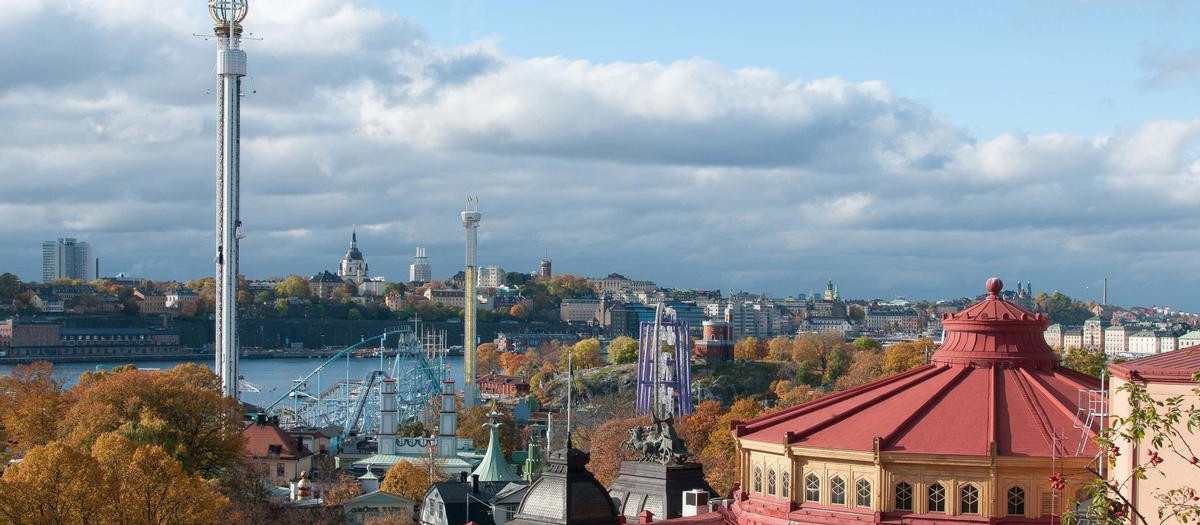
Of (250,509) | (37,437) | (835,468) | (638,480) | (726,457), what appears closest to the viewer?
(835,468)

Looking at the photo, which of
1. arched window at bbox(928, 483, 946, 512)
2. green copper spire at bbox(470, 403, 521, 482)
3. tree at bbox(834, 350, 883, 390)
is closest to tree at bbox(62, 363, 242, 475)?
green copper spire at bbox(470, 403, 521, 482)

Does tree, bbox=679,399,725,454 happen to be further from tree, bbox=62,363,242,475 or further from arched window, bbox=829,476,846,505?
arched window, bbox=829,476,846,505

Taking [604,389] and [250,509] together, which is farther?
[604,389]

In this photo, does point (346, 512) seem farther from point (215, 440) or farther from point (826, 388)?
point (826, 388)

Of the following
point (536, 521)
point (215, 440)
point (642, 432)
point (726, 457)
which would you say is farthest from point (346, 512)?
point (536, 521)

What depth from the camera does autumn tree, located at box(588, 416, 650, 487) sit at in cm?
8756

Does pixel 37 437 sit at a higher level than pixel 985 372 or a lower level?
lower

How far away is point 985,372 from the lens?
37.7 metres

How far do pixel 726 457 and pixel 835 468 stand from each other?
→ 192 ft

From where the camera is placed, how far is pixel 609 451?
93125 millimetres

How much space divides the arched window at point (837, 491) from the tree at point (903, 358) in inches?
4371

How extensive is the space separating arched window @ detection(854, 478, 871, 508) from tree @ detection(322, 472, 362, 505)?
47279 millimetres

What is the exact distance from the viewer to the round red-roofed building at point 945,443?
112 ft

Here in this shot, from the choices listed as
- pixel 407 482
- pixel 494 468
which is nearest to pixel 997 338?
pixel 494 468
